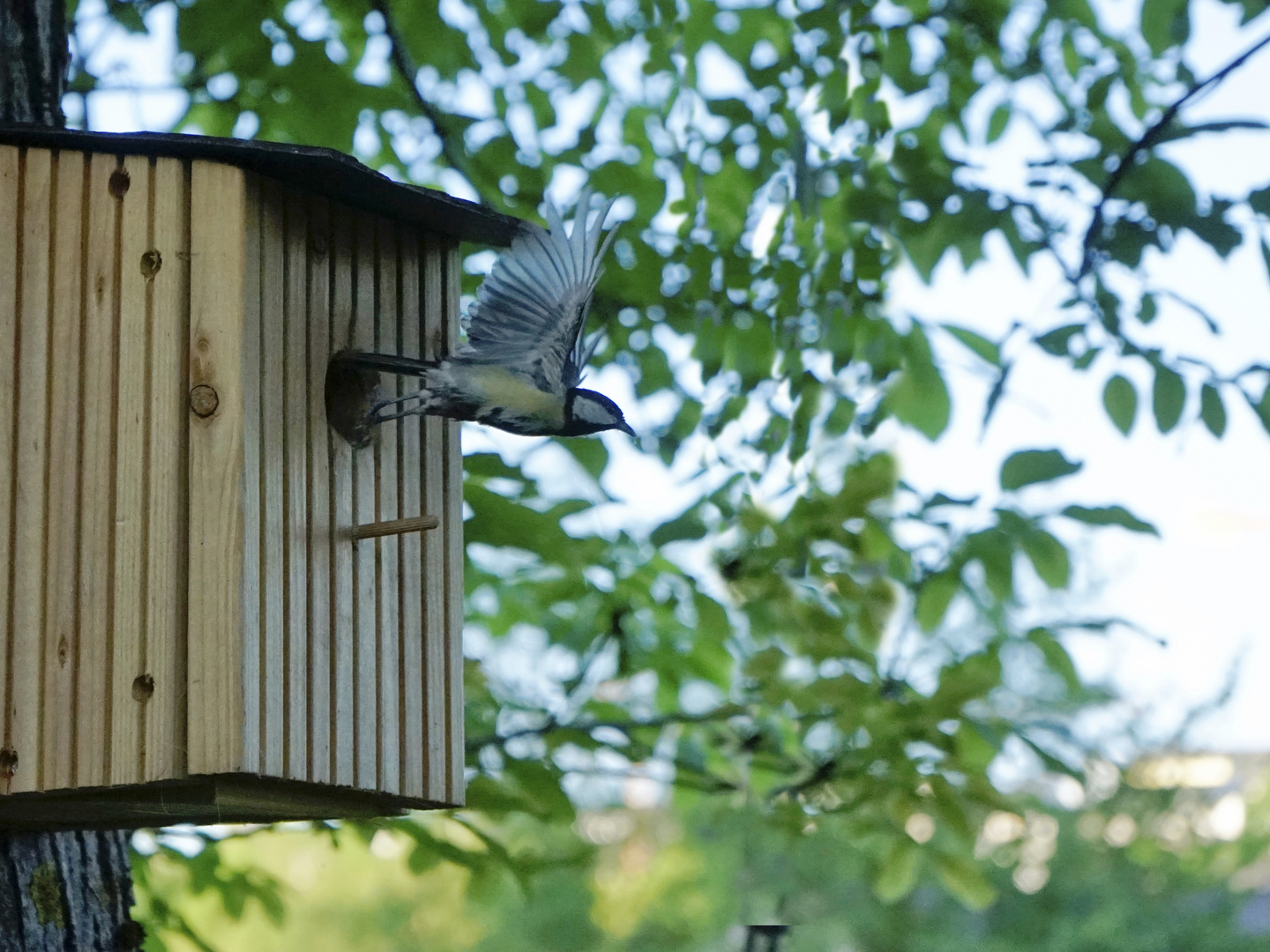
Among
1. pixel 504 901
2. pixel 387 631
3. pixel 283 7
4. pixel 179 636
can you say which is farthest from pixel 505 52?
pixel 504 901

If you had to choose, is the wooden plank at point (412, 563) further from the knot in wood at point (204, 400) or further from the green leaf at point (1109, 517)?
the green leaf at point (1109, 517)

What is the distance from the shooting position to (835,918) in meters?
10.4

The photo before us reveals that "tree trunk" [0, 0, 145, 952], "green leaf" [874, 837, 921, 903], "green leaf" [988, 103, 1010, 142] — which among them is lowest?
"green leaf" [874, 837, 921, 903]

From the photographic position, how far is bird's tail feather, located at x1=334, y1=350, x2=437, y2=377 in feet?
7.07

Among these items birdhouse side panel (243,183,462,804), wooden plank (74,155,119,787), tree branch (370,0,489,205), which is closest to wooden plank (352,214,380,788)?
birdhouse side panel (243,183,462,804)

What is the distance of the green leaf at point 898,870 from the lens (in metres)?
3.09

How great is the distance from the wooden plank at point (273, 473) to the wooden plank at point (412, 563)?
27 centimetres

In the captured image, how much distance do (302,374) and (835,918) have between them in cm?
900

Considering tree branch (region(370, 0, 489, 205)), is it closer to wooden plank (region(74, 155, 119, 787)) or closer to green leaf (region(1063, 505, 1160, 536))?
wooden plank (region(74, 155, 119, 787))

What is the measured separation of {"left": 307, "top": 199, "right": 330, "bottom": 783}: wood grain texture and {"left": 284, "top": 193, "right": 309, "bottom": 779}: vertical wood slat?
1cm

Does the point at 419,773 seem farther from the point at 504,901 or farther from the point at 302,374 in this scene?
the point at 504,901

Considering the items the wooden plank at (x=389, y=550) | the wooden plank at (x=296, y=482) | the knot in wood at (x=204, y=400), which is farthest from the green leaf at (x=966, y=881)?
the knot in wood at (x=204, y=400)

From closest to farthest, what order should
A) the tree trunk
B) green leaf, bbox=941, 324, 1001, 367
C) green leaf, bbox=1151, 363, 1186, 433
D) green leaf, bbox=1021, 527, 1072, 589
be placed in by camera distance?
the tree trunk
green leaf, bbox=1151, 363, 1186, 433
green leaf, bbox=1021, 527, 1072, 589
green leaf, bbox=941, 324, 1001, 367

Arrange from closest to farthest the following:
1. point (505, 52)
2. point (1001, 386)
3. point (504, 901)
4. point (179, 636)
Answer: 1. point (179, 636)
2. point (1001, 386)
3. point (505, 52)
4. point (504, 901)
